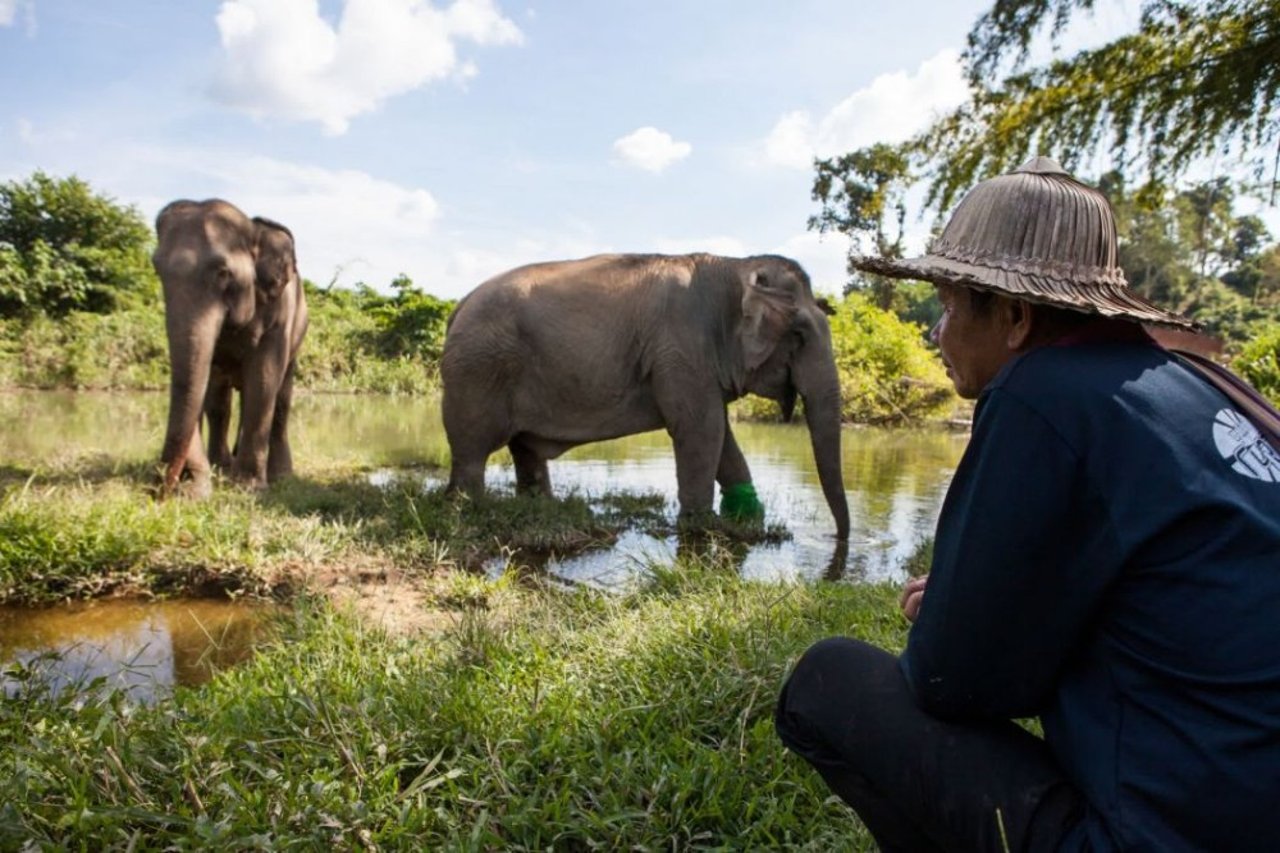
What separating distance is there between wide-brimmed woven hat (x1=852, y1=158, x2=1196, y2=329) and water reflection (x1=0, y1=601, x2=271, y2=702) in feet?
9.92

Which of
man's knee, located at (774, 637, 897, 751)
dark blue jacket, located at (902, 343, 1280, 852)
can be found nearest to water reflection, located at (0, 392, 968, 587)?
man's knee, located at (774, 637, 897, 751)

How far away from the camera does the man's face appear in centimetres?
169

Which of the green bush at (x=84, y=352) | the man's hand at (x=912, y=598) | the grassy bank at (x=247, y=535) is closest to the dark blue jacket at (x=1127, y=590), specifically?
the man's hand at (x=912, y=598)

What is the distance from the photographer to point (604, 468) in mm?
10195

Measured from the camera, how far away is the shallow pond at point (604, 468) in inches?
195

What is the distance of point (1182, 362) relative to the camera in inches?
59.3

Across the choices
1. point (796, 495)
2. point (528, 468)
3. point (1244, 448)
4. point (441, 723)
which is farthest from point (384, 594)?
point (796, 495)

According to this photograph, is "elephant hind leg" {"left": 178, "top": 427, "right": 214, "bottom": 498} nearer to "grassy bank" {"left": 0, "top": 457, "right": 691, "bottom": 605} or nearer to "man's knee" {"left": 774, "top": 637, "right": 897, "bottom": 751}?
"grassy bank" {"left": 0, "top": 457, "right": 691, "bottom": 605}

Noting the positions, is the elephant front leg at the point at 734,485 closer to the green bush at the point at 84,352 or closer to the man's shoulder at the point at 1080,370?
the man's shoulder at the point at 1080,370

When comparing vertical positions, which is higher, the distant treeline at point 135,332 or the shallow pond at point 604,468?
the distant treeline at point 135,332

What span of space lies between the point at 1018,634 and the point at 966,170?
7138 mm

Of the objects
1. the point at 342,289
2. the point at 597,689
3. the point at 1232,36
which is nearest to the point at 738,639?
the point at 597,689

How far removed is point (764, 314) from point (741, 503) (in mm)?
1499

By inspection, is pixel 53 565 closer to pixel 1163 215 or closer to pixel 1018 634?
pixel 1018 634
